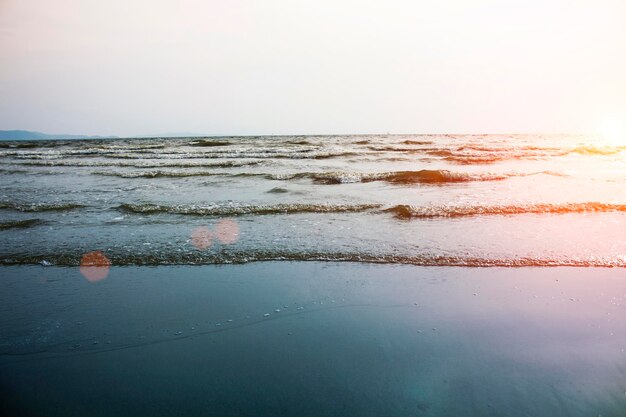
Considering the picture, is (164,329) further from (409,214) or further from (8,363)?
(409,214)

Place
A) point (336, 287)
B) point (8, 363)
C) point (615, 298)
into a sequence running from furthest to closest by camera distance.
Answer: point (336, 287) → point (615, 298) → point (8, 363)

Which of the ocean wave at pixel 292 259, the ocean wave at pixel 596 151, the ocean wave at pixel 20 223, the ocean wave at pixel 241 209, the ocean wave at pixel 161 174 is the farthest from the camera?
the ocean wave at pixel 596 151

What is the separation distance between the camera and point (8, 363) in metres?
3.97

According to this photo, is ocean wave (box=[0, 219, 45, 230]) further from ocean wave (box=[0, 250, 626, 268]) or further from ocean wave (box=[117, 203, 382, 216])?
ocean wave (box=[0, 250, 626, 268])

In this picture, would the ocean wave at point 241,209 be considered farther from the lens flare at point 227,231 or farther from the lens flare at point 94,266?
the lens flare at point 94,266

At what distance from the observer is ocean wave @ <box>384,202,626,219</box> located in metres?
10.1

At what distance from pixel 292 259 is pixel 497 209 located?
663 centimetres

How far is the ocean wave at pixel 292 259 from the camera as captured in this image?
6609 mm

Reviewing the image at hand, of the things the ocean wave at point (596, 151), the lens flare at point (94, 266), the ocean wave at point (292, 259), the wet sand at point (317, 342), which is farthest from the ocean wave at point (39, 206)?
the ocean wave at point (596, 151)

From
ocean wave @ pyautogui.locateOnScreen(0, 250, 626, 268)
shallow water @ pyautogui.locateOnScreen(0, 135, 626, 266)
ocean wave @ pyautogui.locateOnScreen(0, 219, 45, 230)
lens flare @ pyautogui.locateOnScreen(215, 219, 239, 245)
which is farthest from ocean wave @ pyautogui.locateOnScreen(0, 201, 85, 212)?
lens flare @ pyautogui.locateOnScreen(215, 219, 239, 245)

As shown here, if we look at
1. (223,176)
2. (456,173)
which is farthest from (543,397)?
(223,176)

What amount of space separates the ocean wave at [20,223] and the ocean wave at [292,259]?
2.74m

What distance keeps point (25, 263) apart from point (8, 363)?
3733 mm

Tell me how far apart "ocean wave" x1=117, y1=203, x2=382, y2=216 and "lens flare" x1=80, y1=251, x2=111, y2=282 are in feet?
11.9
